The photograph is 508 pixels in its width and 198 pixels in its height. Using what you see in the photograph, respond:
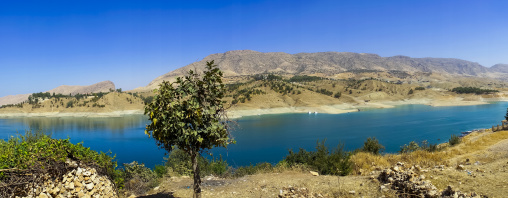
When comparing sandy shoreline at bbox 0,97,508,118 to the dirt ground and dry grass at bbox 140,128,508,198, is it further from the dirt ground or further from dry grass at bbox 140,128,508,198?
the dirt ground

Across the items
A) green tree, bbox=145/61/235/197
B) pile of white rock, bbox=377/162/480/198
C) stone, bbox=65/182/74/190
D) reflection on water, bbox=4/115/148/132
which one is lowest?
reflection on water, bbox=4/115/148/132

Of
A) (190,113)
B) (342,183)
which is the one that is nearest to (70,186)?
(190,113)

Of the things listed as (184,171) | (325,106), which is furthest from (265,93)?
(184,171)

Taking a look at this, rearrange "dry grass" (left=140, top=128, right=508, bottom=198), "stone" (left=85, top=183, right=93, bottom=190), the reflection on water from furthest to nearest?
the reflection on water, "dry grass" (left=140, top=128, right=508, bottom=198), "stone" (left=85, top=183, right=93, bottom=190)

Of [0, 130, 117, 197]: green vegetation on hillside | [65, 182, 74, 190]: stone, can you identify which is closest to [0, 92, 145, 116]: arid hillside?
[0, 130, 117, 197]: green vegetation on hillside

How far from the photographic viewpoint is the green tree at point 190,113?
7.30m

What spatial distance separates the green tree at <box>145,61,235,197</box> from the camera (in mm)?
7301

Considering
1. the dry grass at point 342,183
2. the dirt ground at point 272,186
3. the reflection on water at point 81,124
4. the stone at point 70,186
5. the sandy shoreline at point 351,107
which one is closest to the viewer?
the stone at point 70,186

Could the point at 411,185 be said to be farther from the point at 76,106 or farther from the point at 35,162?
the point at 76,106

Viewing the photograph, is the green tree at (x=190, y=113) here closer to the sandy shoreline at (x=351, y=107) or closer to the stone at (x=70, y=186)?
the stone at (x=70, y=186)

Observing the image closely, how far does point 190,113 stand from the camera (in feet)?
24.1

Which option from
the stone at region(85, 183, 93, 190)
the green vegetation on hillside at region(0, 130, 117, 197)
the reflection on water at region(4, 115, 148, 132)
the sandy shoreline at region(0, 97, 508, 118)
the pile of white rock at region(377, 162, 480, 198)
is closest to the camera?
the green vegetation on hillside at region(0, 130, 117, 197)

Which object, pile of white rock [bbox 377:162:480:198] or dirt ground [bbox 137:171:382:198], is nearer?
pile of white rock [bbox 377:162:480:198]

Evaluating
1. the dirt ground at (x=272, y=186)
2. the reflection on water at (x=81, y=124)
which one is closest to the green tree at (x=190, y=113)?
the dirt ground at (x=272, y=186)
